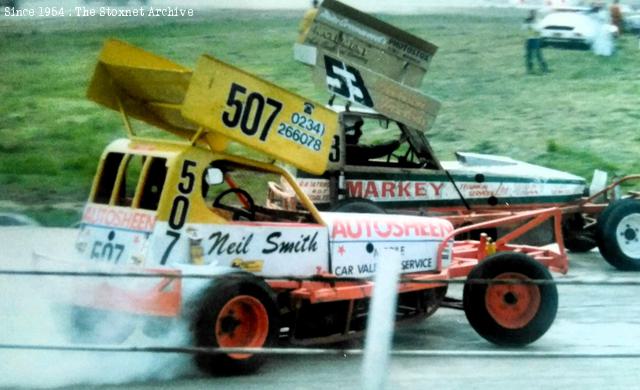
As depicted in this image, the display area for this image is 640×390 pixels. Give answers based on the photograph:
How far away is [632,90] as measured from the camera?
21.4 m

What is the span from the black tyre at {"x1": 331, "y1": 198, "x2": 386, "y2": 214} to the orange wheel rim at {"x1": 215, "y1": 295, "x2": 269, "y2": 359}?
4746 mm

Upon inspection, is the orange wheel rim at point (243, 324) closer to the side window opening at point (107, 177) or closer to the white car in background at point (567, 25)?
the side window opening at point (107, 177)

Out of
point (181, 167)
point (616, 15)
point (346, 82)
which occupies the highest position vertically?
point (616, 15)

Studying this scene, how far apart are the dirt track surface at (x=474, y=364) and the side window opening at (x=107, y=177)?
0.82 m

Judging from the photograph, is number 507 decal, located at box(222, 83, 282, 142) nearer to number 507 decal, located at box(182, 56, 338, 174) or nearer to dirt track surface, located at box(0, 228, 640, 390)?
number 507 decal, located at box(182, 56, 338, 174)

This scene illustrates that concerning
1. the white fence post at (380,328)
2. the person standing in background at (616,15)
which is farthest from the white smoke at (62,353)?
the person standing in background at (616,15)

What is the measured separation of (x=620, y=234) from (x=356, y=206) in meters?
2.77

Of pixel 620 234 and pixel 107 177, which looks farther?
pixel 620 234

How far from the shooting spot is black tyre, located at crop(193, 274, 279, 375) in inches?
329

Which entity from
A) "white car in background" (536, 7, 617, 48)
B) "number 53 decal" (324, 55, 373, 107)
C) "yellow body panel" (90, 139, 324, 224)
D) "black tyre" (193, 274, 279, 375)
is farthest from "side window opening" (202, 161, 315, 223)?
"white car in background" (536, 7, 617, 48)

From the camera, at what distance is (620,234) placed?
14.1m

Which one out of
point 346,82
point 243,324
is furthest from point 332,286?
point 346,82

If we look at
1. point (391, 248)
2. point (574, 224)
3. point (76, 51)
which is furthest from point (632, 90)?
point (391, 248)

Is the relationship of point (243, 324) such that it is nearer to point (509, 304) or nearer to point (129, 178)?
point (129, 178)
